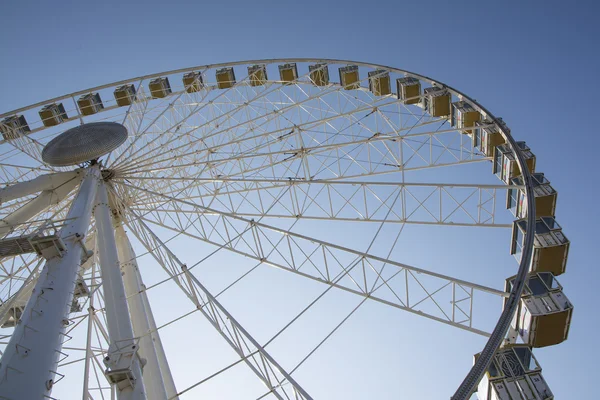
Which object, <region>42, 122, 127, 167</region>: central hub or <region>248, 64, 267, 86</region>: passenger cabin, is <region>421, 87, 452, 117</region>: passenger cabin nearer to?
<region>248, 64, 267, 86</region>: passenger cabin

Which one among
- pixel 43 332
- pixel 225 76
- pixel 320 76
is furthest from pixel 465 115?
pixel 43 332

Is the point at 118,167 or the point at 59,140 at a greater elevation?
the point at 59,140

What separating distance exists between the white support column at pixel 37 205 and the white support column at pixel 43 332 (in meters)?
3.89

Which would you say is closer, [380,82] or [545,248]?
[545,248]

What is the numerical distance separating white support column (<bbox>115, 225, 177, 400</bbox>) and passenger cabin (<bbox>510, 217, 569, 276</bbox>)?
9.55 meters

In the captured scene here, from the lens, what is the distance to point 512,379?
10633mm

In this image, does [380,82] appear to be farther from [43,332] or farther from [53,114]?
[43,332]

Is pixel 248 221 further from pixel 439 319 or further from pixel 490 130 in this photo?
pixel 490 130

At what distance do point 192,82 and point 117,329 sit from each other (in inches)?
615

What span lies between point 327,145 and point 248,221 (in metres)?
4.52

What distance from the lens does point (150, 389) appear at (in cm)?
1198

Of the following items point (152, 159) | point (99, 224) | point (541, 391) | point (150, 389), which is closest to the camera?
point (541, 391)

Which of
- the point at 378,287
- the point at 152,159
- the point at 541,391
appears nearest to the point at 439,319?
the point at 378,287

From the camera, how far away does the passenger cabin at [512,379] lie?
34.4 feet
